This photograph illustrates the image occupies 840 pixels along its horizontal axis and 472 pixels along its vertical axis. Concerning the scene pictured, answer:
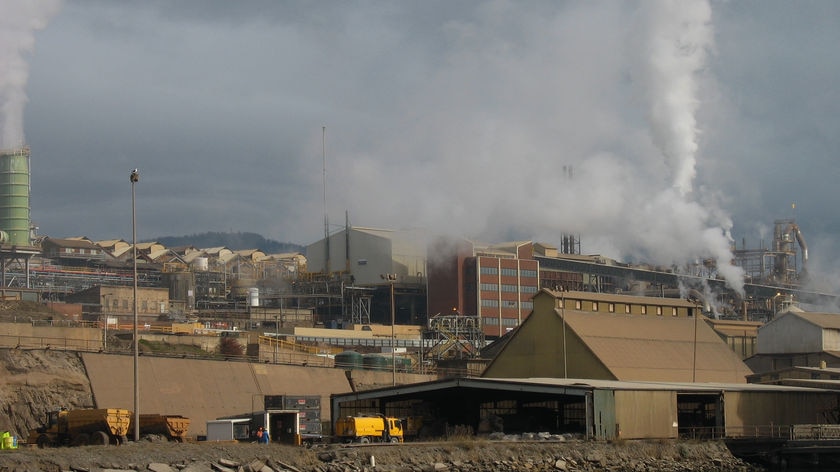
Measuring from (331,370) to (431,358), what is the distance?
32.6m

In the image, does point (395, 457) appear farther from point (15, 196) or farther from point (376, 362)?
point (15, 196)

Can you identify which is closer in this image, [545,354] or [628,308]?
[545,354]

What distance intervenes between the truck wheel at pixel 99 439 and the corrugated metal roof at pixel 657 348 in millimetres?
39971

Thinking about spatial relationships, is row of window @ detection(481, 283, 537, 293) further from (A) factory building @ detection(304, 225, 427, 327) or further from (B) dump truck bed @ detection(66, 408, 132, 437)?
(B) dump truck bed @ detection(66, 408, 132, 437)

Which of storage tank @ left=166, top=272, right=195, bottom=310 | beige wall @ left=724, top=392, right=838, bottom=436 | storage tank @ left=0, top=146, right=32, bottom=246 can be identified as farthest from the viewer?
storage tank @ left=166, top=272, right=195, bottom=310

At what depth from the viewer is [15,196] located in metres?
167

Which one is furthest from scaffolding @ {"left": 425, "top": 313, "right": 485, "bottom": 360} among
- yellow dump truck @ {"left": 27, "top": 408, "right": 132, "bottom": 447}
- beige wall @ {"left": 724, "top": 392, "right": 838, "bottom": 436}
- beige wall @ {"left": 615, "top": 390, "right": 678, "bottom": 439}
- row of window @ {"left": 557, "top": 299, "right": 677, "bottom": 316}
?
yellow dump truck @ {"left": 27, "top": 408, "right": 132, "bottom": 447}

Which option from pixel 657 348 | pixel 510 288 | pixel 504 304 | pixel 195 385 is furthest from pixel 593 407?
pixel 510 288

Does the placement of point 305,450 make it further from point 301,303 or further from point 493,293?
point 301,303

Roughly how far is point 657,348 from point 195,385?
35981 millimetres

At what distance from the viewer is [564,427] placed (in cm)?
7231

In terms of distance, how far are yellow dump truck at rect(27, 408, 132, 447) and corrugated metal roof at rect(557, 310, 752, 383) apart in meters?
38.9

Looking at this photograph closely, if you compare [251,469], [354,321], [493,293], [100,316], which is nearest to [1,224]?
[100,316]

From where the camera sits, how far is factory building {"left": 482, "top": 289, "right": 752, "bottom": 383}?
88.4 metres
